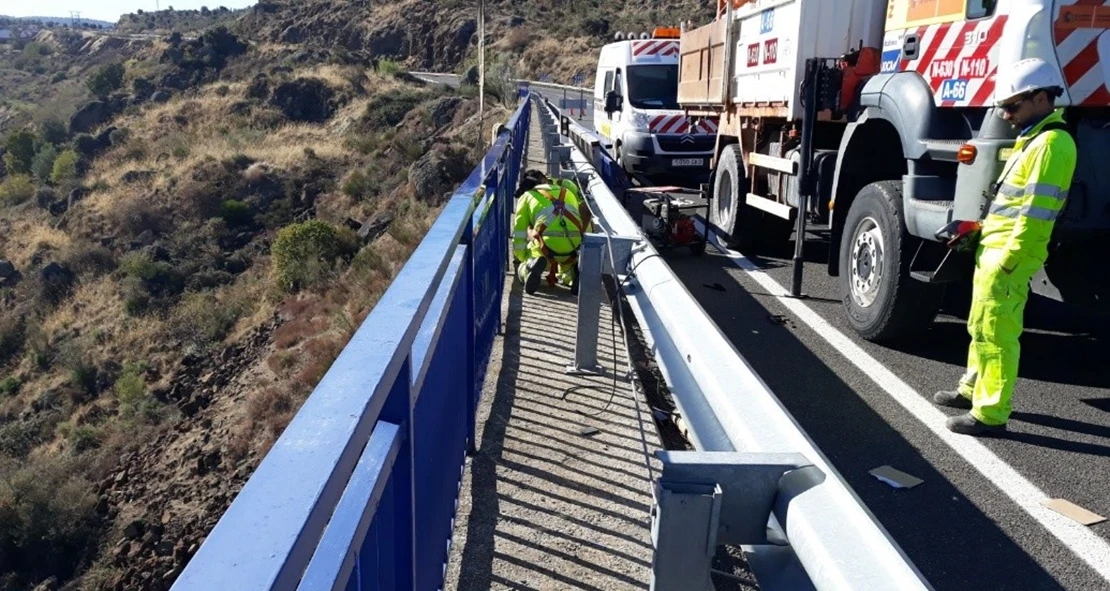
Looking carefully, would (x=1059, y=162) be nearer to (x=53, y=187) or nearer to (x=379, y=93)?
(x=379, y=93)

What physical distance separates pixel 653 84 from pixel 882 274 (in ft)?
30.8

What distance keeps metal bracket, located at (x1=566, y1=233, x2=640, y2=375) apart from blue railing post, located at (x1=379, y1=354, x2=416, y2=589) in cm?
206

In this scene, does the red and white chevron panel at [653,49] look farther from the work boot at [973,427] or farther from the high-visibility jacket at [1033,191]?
the work boot at [973,427]

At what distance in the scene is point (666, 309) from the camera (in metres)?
2.74

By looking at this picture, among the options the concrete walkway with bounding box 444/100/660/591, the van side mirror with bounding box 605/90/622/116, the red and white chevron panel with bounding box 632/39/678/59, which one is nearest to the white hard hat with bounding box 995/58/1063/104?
the concrete walkway with bounding box 444/100/660/591

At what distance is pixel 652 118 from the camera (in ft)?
45.7

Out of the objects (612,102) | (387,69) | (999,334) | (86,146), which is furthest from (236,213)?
(999,334)

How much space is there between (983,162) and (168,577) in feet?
33.9

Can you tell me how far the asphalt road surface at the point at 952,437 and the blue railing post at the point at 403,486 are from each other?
2.27 m

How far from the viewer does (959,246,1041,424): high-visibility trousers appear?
14.9 feet

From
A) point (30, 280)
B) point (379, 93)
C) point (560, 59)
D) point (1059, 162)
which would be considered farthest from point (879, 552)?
point (560, 59)

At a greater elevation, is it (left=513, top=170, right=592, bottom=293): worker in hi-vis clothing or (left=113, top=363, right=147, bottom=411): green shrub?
(left=513, top=170, right=592, bottom=293): worker in hi-vis clothing

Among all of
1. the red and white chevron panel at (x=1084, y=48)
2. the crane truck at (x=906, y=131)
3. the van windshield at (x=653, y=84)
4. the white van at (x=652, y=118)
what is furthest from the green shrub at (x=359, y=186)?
the red and white chevron panel at (x=1084, y=48)

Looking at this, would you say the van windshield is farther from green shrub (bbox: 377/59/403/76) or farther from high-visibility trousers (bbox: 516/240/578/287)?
green shrub (bbox: 377/59/403/76)
